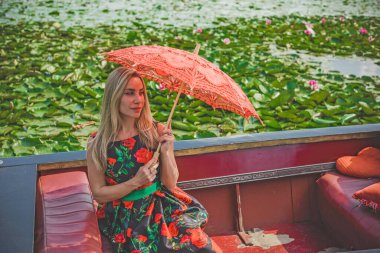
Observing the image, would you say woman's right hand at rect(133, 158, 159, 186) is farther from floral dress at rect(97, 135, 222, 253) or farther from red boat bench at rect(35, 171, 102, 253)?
red boat bench at rect(35, 171, 102, 253)

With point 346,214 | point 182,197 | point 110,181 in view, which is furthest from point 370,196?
point 110,181

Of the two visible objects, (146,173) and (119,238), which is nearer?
(146,173)

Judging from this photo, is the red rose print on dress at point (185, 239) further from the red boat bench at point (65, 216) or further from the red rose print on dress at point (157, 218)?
the red boat bench at point (65, 216)

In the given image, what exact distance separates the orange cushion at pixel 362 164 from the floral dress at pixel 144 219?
1.06 m

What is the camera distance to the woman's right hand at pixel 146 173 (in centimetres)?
221

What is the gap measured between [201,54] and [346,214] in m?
4.25

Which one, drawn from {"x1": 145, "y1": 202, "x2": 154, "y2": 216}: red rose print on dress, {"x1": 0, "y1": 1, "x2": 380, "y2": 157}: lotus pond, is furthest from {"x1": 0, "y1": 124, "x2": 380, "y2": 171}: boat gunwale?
{"x1": 0, "y1": 1, "x2": 380, "y2": 157}: lotus pond

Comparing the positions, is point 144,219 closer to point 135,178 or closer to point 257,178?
point 135,178

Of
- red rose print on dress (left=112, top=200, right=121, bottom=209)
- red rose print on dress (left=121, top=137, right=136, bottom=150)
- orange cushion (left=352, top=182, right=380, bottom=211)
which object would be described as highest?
red rose print on dress (left=121, top=137, right=136, bottom=150)

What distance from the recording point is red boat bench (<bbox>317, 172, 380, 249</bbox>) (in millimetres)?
2648

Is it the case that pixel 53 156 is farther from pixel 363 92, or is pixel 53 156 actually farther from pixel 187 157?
pixel 363 92

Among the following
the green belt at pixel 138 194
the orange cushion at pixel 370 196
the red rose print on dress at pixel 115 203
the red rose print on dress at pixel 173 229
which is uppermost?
the green belt at pixel 138 194

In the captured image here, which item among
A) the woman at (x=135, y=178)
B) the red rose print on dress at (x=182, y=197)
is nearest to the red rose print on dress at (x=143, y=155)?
the woman at (x=135, y=178)

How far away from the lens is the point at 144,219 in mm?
2324
